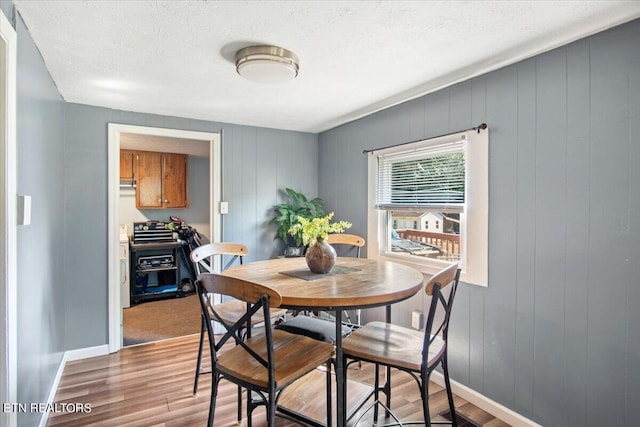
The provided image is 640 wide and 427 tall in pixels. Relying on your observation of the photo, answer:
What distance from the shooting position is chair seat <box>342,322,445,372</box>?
1554 millimetres

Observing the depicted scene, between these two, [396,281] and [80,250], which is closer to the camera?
[396,281]

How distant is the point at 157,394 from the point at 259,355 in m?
1.36

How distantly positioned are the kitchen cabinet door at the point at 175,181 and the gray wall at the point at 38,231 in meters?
2.58

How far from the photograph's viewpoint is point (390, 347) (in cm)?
168

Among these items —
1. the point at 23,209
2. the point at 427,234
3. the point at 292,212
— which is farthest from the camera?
the point at 292,212

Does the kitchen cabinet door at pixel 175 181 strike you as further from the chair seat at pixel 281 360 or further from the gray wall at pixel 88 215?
the chair seat at pixel 281 360

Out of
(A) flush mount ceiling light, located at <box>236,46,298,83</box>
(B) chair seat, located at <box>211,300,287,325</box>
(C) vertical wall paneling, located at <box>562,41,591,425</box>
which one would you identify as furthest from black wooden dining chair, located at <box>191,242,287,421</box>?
(C) vertical wall paneling, located at <box>562,41,591,425</box>

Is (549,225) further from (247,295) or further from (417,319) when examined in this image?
(247,295)

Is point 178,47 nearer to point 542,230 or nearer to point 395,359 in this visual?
point 395,359

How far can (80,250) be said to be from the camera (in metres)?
2.98

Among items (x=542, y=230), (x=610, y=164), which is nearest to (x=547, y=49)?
(x=610, y=164)

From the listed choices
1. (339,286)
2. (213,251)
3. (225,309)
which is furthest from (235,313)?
(339,286)

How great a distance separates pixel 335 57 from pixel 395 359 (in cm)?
169

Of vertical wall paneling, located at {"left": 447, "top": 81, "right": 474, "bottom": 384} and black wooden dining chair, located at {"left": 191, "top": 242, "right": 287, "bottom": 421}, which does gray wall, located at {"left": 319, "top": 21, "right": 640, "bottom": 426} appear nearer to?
vertical wall paneling, located at {"left": 447, "top": 81, "right": 474, "bottom": 384}
